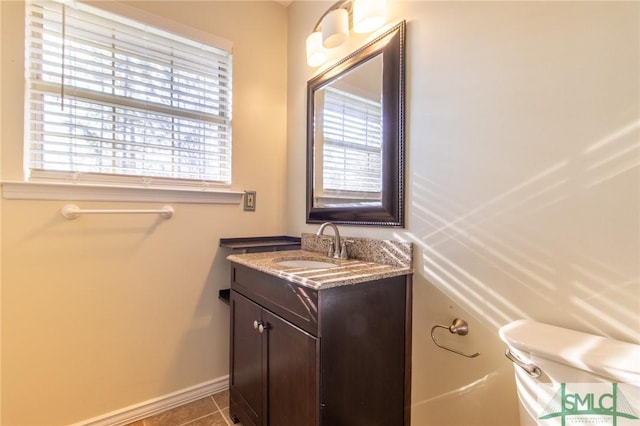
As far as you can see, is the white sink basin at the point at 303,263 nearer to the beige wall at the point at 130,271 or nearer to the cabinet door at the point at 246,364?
the cabinet door at the point at 246,364

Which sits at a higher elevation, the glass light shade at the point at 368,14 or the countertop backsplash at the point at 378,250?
the glass light shade at the point at 368,14

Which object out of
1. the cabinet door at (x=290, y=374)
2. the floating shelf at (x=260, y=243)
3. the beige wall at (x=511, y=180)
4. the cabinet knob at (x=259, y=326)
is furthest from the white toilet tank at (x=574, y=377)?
the floating shelf at (x=260, y=243)

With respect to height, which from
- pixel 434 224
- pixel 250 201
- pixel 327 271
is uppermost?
pixel 250 201

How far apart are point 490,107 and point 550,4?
0.31 m

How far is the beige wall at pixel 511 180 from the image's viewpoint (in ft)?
2.53

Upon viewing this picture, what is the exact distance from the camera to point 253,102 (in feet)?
6.60

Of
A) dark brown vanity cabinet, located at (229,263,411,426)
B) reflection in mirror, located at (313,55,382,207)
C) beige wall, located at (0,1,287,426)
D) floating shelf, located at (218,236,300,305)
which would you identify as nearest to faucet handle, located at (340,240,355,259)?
reflection in mirror, located at (313,55,382,207)

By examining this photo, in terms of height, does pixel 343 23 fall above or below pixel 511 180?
above

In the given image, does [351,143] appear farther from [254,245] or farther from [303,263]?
[254,245]

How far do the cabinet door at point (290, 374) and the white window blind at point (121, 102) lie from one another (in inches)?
41.8

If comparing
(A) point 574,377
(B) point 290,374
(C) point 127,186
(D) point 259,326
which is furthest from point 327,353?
(C) point 127,186

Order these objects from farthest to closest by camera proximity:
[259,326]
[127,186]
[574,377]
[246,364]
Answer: [127,186]
[246,364]
[259,326]
[574,377]

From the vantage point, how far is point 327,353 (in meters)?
1.03

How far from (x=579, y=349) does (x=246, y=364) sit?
4.25 ft
